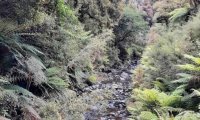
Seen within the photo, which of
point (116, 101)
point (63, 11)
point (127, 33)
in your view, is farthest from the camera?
point (127, 33)

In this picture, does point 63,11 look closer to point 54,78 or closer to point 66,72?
point 66,72

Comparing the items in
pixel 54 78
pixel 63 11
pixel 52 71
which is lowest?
pixel 54 78

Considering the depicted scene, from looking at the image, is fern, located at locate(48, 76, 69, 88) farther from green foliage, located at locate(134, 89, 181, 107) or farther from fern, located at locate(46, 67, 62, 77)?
green foliage, located at locate(134, 89, 181, 107)

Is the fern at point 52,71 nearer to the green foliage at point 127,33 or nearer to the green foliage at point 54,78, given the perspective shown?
the green foliage at point 54,78

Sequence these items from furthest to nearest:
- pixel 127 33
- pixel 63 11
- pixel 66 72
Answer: pixel 127 33 → pixel 63 11 → pixel 66 72

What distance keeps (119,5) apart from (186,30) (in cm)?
915

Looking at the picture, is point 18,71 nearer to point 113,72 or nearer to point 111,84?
point 111,84

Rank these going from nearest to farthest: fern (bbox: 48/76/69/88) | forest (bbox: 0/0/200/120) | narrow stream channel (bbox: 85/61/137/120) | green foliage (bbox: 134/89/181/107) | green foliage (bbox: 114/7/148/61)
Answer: forest (bbox: 0/0/200/120) → fern (bbox: 48/76/69/88) → green foliage (bbox: 134/89/181/107) → narrow stream channel (bbox: 85/61/137/120) → green foliage (bbox: 114/7/148/61)

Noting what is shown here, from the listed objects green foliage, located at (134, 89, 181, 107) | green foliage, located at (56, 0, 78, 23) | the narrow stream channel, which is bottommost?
the narrow stream channel

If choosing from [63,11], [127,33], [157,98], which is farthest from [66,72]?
[127,33]

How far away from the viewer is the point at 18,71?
6312mm

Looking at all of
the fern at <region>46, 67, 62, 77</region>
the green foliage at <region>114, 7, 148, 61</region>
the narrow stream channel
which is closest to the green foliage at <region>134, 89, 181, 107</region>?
the narrow stream channel

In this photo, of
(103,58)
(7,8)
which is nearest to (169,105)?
(7,8)

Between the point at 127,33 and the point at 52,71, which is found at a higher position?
the point at 127,33
